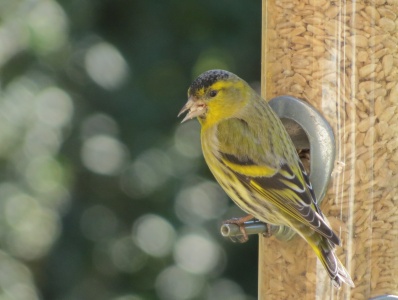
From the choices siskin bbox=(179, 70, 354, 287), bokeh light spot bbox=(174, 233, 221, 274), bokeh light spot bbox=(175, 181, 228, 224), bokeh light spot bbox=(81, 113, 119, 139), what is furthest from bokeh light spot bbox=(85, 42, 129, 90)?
siskin bbox=(179, 70, 354, 287)

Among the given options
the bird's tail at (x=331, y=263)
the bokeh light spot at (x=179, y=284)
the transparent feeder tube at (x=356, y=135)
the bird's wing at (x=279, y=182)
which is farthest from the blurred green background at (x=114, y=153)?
the bird's tail at (x=331, y=263)

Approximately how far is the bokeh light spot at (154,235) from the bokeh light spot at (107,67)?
27.8 inches

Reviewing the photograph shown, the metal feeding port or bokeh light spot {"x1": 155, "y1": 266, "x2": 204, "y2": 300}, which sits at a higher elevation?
the metal feeding port

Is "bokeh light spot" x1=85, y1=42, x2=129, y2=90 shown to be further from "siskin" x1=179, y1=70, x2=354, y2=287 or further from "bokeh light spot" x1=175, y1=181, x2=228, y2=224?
"siskin" x1=179, y1=70, x2=354, y2=287

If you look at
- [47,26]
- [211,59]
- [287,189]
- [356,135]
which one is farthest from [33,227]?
[356,135]

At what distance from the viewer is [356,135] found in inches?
154

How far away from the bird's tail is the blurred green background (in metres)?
2.02

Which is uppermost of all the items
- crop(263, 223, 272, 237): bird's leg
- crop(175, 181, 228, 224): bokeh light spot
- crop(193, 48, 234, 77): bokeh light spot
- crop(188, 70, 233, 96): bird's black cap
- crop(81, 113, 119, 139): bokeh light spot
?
crop(193, 48, 234, 77): bokeh light spot

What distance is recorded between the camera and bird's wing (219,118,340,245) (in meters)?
3.80

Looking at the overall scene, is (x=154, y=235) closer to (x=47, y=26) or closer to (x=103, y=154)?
(x=103, y=154)

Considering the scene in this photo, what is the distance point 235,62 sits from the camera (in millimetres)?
5918

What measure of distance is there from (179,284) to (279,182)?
1982mm

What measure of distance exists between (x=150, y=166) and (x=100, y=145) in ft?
0.90

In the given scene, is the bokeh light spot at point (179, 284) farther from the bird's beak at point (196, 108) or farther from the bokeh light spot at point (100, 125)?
the bird's beak at point (196, 108)
